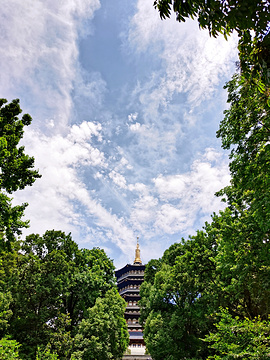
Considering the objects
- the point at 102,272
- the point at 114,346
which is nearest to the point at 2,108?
the point at 102,272

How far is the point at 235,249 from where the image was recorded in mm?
12898

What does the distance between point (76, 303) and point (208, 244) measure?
1474 cm

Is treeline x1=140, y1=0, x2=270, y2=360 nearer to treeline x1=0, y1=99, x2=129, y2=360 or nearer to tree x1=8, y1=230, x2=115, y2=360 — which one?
treeline x1=0, y1=99, x2=129, y2=360

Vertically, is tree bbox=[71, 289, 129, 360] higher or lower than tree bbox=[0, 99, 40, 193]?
lower

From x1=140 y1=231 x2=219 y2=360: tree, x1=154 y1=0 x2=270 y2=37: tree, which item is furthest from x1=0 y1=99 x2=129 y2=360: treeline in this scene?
x1=154 y1=0 x2=270 y2=37: tree

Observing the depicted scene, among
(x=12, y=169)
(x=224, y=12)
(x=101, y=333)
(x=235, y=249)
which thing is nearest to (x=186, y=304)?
(x=101, y=333)

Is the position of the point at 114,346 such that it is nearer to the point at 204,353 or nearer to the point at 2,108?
the point at 204,353

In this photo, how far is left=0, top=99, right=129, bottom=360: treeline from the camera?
591 inches

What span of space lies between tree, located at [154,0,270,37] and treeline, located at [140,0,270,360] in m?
0.01

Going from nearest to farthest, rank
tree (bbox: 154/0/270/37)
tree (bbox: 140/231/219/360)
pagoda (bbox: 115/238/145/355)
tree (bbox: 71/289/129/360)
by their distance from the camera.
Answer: tree (bbox: 154/0/270/37) < tree (bbox: 140/231/219/360) < tree (bbox: 71/289/129/360) < pagoda (bbox: 115/238/145/355)

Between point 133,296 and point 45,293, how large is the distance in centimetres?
4065

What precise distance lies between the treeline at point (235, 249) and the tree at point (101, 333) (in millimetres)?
3402

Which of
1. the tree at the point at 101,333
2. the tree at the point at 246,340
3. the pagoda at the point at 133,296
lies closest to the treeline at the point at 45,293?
the tree at the point at 101,333

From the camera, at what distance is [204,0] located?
10.9 ft
